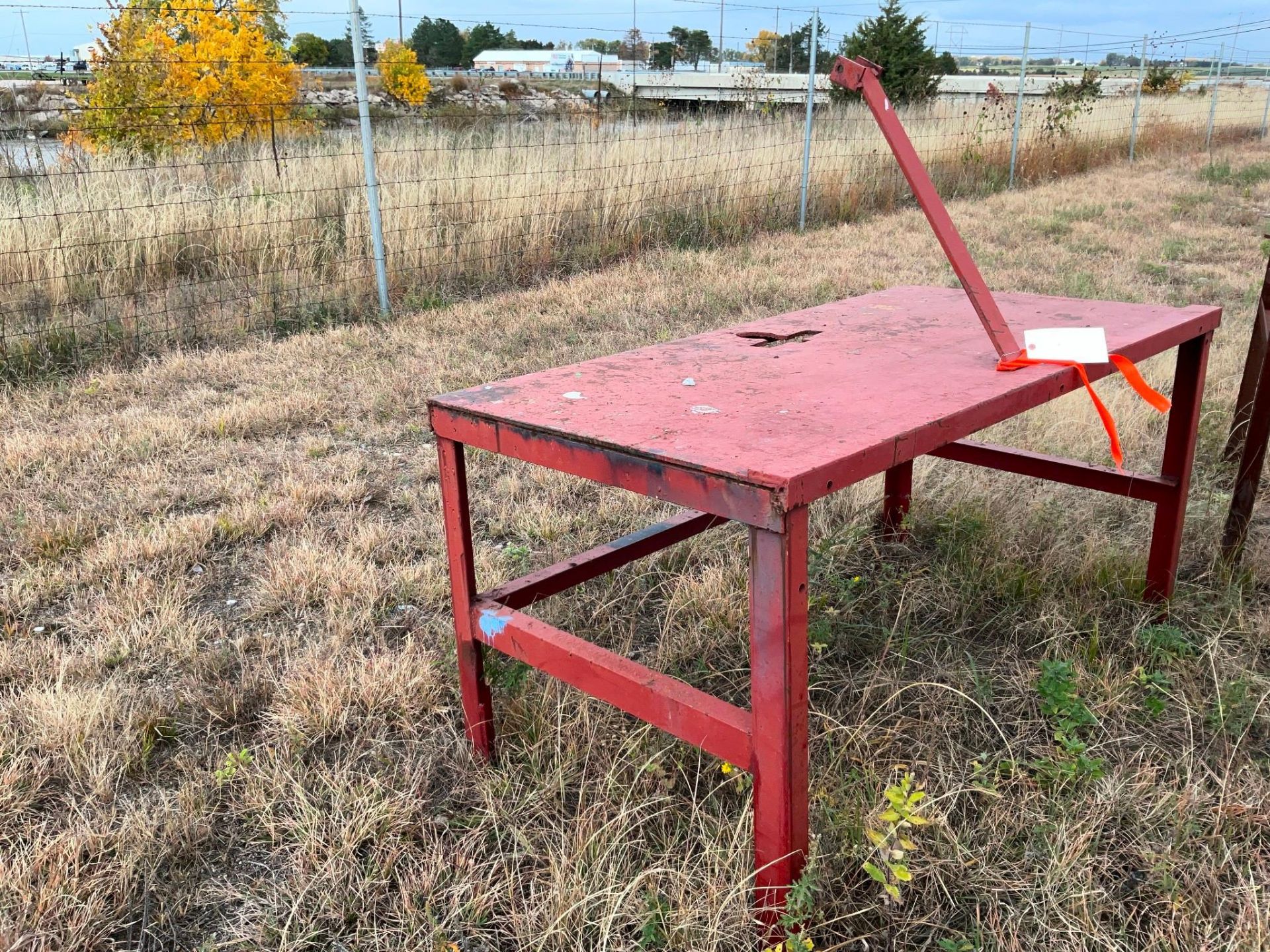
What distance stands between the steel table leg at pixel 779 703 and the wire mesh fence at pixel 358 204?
179 inches

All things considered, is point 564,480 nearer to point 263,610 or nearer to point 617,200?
point 263,610

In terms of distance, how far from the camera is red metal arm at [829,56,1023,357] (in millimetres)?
1709

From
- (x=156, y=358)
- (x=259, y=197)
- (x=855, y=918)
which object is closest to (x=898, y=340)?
(x=855, y=918)

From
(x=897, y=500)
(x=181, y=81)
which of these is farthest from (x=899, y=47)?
(x=897, y=500)

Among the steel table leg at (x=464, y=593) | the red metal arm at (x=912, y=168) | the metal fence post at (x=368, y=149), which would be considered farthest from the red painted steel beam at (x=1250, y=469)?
the metal fence post at (x=368, y=149)

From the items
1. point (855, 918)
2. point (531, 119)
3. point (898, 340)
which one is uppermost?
point (531, 119)

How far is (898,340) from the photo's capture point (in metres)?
2.25

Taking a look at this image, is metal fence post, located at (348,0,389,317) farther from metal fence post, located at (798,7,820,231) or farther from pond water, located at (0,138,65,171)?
metal fence post, located at (798,7,820,231)

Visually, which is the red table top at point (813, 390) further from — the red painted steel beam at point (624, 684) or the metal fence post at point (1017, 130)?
the metal fence post at point (1017, 130)

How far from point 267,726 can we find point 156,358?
3.48m

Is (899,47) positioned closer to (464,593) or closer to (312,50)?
(464,593)

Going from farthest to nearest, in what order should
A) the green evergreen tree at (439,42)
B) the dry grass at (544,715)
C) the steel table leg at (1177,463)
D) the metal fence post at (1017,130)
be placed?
the green evergreen tree at (439,42), the metal fence post at (1017,130), the steel table leg at (1177,463), the dry grass at (544,715)

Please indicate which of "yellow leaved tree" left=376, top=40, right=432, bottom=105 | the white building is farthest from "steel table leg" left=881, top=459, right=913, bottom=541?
the white building

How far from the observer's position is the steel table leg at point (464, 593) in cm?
187
